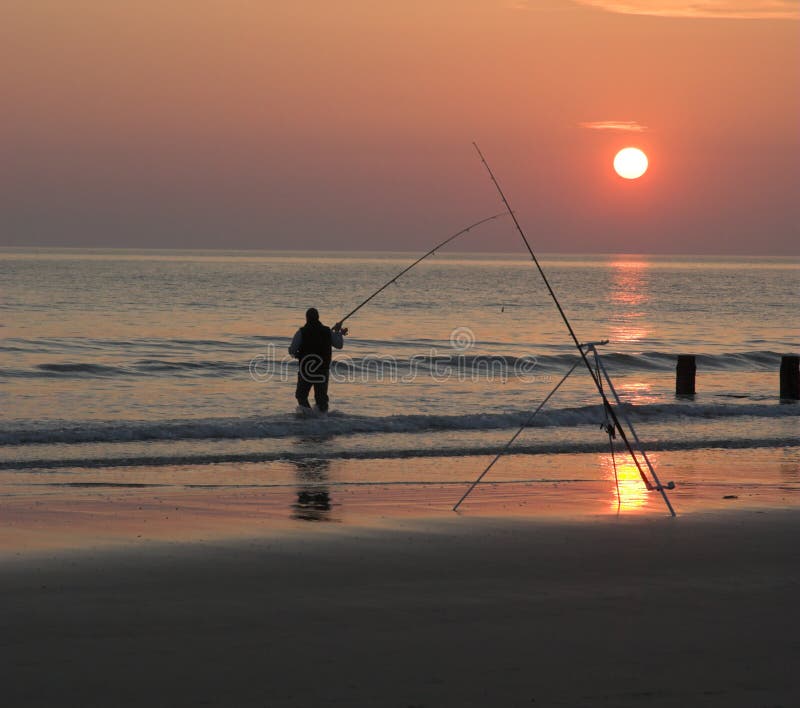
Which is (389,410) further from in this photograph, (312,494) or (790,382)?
(312,494)

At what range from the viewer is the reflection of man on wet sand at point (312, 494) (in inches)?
372

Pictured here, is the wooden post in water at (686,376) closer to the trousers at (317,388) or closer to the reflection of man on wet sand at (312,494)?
the trousers at (317,388)

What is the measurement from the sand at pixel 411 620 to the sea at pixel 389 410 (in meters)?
1.64

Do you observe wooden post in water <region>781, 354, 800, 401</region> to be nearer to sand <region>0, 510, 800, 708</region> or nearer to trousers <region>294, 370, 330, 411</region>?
trousers <region>294, 370, 330, 411</region>

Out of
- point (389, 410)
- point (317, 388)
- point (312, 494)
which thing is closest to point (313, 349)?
point (317, 388)

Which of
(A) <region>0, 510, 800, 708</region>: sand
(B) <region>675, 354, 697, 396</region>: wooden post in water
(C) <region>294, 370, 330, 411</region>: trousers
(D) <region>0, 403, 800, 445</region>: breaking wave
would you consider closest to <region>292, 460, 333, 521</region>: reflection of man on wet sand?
(A) <region>0, 510, 800, 708</region>: sand

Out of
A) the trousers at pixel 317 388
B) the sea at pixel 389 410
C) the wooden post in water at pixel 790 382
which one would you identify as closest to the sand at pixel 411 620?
the sea at pixel 389 410

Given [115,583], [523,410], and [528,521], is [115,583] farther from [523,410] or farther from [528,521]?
[523,410]

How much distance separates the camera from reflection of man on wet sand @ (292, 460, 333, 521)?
9.45 metres

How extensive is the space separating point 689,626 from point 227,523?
412 centimetres

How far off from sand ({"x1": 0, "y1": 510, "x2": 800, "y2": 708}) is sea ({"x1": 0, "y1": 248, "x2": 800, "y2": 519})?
164cm

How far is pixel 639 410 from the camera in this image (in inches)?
779

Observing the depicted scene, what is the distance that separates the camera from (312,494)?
1077 centimetres

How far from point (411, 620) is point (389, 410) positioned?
14067mm
